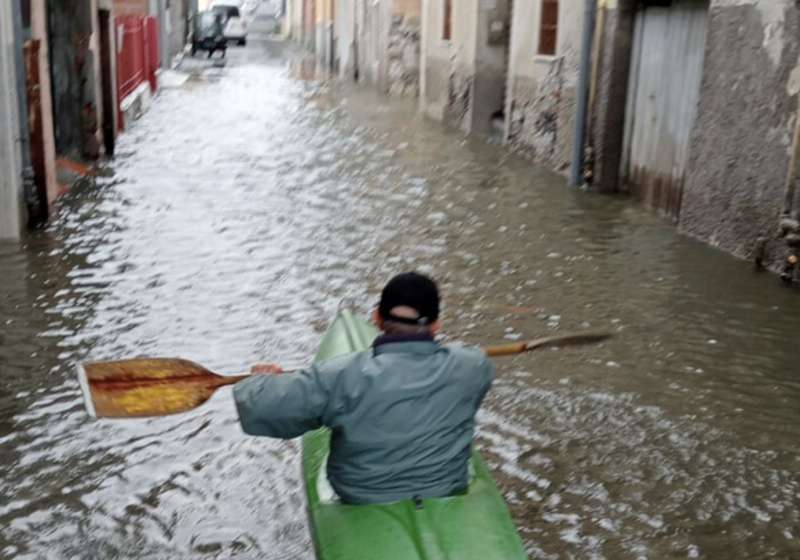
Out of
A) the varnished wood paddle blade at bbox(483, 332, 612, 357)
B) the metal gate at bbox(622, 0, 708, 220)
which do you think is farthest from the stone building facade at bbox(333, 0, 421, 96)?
the varnished wood paddle blade at bbox(483, 332, 612, 357)

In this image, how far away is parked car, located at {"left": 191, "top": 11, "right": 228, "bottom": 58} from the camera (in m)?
35.8

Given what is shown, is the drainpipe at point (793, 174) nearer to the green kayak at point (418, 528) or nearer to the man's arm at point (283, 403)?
the green kayak at point (418, 528)

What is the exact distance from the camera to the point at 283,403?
324cm

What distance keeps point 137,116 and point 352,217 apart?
8.86 meters

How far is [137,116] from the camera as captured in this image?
699 inches

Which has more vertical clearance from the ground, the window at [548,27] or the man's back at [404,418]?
the window at [548,27]

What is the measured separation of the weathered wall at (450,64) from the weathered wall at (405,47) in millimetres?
3460

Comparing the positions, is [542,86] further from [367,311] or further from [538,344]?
[538,344]

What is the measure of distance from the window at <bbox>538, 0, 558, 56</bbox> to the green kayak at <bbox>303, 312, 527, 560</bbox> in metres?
11.2

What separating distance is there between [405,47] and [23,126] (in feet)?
55.5

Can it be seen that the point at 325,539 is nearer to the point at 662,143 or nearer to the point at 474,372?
the point at 474,372

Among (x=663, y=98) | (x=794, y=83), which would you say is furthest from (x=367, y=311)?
(x=663, y=98)

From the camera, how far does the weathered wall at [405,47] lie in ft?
80.1

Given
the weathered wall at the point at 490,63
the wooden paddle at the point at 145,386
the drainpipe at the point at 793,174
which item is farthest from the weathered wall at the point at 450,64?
the wooden paddle at the point at 145,386
